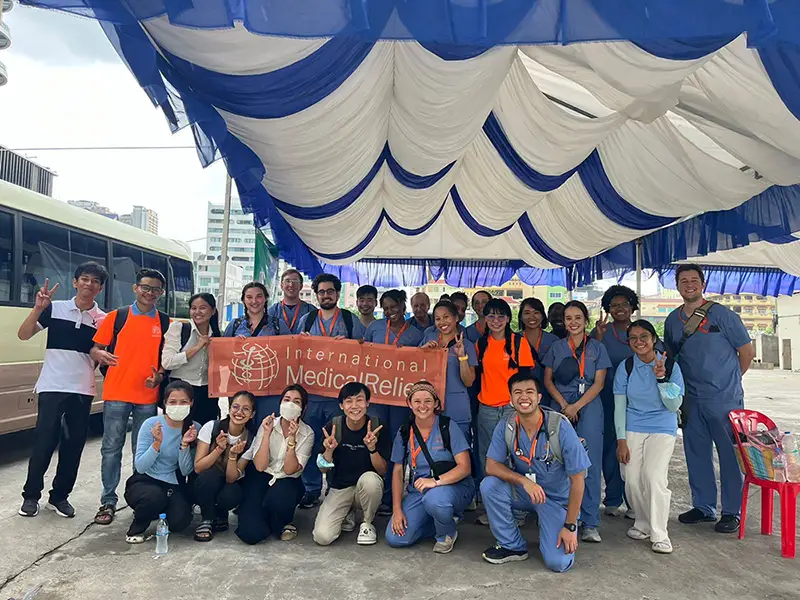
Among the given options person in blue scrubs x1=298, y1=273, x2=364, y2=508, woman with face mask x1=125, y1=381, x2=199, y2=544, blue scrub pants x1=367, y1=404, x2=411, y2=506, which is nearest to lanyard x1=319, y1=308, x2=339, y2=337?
person in blue scrubs x1=298, y1=273, x2=364, y2=508

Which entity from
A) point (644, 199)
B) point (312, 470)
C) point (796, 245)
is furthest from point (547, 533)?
→ point (796, 245)

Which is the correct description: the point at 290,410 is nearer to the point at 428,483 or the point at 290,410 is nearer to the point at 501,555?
the point at 428,483

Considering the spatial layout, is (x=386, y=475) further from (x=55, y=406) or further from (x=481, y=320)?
(x=55, y=406)

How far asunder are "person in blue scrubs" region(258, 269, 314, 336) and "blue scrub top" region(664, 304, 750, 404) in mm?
2856

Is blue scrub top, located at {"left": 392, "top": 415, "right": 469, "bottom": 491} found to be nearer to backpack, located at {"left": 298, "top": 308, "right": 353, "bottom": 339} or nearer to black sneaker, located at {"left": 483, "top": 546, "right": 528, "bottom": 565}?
black sneaker, located at {"left": 483, "top": 546, "right": 528, "bottom": 565}

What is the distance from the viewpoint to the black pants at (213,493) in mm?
3455

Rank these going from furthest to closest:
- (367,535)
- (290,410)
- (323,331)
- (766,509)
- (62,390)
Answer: (323,331)
(62,390)
(766,509)
(290,410)
(367,535)

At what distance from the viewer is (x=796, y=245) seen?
7.04m

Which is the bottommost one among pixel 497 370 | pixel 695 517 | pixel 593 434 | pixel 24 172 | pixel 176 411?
pixel 695 517

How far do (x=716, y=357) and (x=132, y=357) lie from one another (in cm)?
396

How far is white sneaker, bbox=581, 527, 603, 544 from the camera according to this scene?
3.51 m

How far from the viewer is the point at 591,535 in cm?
352

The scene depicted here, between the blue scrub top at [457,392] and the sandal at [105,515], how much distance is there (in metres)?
2.32

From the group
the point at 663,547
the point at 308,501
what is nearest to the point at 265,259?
the point at 308,501
